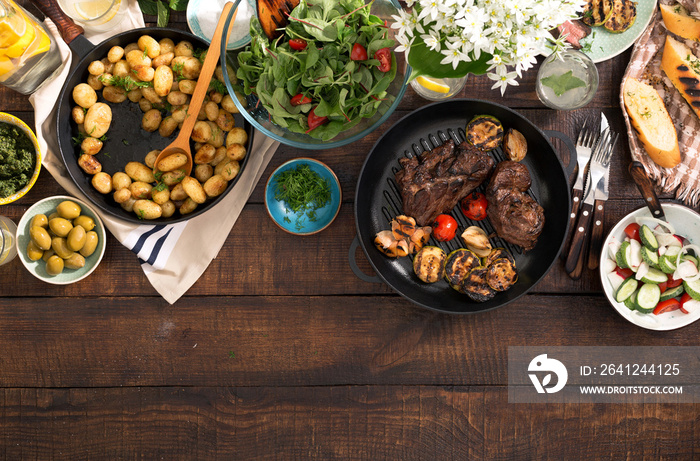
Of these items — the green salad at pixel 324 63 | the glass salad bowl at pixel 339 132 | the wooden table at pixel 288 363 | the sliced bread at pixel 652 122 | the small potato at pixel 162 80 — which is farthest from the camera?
the wooden table at pixel 288 363

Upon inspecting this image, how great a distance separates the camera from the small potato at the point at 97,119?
1.86 m

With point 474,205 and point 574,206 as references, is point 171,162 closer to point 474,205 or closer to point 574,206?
point 474,205

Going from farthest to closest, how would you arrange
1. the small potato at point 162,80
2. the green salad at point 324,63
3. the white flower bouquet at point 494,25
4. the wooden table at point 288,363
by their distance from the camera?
the wooden table at point 288,363 → the small potato at point 162,80 → the green salad at point 324,63 → the white flower bouquet at point 494,25

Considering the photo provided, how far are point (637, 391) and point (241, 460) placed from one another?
1.75m

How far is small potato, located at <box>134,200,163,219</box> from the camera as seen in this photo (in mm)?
1857

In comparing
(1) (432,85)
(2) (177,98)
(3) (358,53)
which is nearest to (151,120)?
(2) (177,98)

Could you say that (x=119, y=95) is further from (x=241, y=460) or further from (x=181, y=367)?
(x=241, y=460)

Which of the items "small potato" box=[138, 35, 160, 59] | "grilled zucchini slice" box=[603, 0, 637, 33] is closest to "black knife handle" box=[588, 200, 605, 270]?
"grilled zucchini slice" box=[603, 0, 637, 33]

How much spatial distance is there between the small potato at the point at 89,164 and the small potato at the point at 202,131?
0.41 meters

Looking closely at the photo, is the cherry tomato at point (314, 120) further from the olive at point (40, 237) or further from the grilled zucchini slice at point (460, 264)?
the olive at point (40, 237)

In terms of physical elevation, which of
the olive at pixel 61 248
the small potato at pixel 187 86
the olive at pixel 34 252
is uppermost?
the small potato at pixel 187 86

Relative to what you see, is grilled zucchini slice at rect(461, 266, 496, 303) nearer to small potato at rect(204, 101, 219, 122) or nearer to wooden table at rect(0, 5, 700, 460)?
wooden table at rect(0, 5, 700, 460)

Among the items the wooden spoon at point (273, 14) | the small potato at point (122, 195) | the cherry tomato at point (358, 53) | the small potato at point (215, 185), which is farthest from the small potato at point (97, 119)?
the cherry tomato at point (358, 53)

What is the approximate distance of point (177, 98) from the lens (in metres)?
1.86
